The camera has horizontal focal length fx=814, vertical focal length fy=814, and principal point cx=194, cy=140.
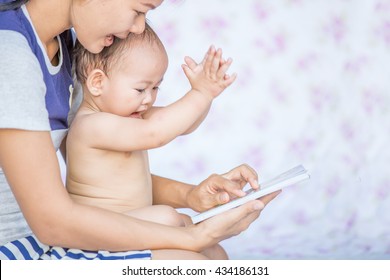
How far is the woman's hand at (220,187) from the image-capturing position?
5.77ft

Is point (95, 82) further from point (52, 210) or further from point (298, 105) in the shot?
point (298, 105)

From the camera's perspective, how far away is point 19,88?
149 centimetres

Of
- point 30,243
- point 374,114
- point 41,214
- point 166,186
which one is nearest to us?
point 41,214

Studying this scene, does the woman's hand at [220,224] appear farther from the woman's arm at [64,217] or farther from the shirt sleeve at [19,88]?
the shirt sleeve at [19,88]

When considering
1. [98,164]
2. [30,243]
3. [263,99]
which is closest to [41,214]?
[30,243]

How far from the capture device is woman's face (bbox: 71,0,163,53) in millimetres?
1600

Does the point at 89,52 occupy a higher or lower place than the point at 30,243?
higher

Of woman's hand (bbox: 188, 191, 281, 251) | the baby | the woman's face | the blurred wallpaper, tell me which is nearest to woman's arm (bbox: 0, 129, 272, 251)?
woman's hand (bbox: 188, 191, 281, 251)

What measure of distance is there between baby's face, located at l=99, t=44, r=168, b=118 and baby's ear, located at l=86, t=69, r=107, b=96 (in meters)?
0.02

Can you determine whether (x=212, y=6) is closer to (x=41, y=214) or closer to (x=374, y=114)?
(x=374, y=114)

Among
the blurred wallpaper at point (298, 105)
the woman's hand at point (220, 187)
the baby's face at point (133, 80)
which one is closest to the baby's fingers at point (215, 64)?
the baby's face at point (133, 80)

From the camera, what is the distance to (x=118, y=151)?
1.76m
